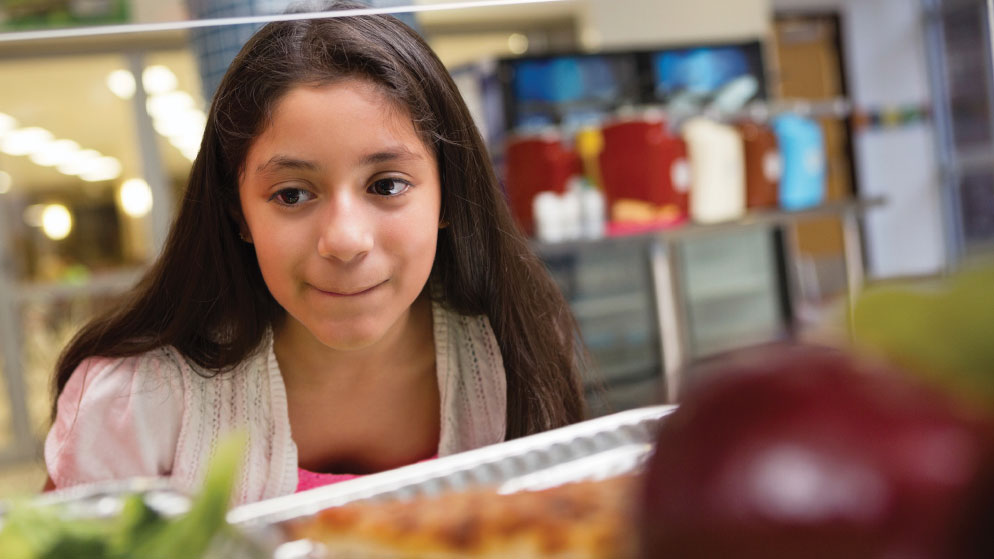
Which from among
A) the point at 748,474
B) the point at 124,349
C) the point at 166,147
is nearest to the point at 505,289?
the point at 124,349

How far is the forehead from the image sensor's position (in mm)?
447

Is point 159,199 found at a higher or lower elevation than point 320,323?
higher

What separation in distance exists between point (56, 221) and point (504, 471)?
4.67 m

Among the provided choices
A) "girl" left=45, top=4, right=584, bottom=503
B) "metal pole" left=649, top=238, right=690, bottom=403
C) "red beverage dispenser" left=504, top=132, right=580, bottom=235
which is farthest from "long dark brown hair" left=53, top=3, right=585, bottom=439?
"red beverage dispenser" left=504, top=132, right=580, bottom=235

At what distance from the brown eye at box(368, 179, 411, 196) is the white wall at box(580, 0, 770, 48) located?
4.34m

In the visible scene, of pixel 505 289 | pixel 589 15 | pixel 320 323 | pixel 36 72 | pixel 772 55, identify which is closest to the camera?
pixel 320 323

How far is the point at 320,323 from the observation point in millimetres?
490

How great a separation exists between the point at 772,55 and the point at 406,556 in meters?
6.10

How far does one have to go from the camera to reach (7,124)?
4406 millimetres

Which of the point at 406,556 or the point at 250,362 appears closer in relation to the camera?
the point at 406,556

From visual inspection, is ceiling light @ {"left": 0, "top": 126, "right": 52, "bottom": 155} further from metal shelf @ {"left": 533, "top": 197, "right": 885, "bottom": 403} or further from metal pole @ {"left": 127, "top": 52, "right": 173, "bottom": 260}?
metal shelf @ {"left": 533, "top": 197, "right": 885, "bottom": 403}

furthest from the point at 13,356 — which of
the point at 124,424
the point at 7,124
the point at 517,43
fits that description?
the point at 124,424

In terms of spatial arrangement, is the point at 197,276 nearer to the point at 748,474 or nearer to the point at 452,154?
the point at 452,154

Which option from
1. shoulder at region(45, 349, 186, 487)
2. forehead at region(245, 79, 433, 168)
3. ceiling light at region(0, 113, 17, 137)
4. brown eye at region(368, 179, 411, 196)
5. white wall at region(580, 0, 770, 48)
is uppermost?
white wall at region(580, 0, 770, 48)
